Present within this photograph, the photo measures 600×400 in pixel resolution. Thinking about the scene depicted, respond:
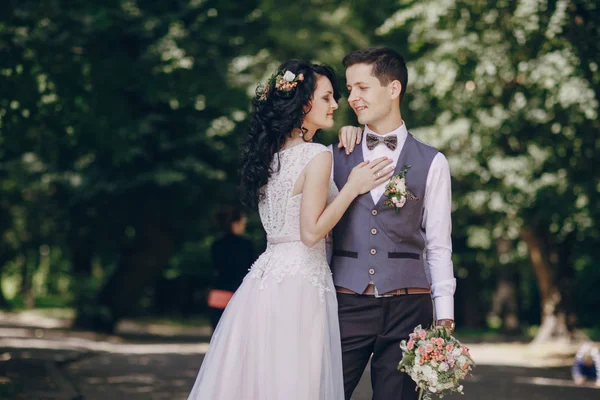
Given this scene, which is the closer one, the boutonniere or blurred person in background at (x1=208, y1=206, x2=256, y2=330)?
the boutonniere

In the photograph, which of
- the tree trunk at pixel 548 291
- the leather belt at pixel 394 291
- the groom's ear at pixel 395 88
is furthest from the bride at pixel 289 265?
the tree trunk at pixel 548 291

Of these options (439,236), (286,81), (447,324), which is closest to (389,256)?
(439,236)

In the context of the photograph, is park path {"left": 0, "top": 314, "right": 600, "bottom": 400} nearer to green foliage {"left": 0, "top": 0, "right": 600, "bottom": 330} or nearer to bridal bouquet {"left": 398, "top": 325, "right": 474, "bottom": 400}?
green foliage {"left": 0, "top": 0, "right": 600, "bottom": 330}

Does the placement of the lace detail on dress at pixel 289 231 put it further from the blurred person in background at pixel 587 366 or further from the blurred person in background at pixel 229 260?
the blurred person in background at pixel 587 366

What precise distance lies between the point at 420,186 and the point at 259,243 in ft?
83.2

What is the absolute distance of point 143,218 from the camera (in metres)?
24.1

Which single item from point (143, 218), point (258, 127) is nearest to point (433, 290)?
point (258, 127)

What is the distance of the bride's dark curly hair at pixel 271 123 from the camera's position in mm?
5195

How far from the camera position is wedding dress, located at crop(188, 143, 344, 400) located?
4.92 metres

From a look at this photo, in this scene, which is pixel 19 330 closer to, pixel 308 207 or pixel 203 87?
pixel 203 87

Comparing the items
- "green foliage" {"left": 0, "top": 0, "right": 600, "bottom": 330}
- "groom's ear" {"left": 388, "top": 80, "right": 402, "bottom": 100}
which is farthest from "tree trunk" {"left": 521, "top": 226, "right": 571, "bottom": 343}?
"groom's ear" {"left": 388, "top": 80, "right": 402, "bottom": 100}

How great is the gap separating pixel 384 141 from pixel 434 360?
1230mm

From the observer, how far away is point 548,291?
23.5 metres

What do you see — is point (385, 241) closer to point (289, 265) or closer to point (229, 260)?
point (289, 265)
